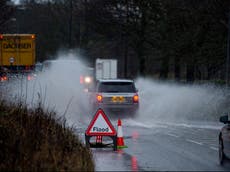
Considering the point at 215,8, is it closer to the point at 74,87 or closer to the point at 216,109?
the point at 216,109

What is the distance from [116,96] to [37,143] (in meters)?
17.1

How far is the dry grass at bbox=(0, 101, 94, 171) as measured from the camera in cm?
1227

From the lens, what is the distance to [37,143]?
13.2m

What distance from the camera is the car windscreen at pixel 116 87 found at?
30.5 m

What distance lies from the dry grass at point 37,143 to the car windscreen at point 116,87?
14460 millimetres

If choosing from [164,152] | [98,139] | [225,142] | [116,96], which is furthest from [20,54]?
[225,142]

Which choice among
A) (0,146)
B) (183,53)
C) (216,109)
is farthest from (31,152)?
(183,53)

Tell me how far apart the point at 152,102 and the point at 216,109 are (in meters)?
6.70

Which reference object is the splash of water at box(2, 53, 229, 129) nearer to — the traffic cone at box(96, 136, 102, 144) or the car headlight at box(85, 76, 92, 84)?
the car headlight at box(85, 76, 92, 84)

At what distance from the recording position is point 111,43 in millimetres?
65312

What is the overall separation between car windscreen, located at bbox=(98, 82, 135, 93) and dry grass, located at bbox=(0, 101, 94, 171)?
14.5 m

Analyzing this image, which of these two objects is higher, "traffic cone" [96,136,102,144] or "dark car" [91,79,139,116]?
"dark car" [91,79,139,116]

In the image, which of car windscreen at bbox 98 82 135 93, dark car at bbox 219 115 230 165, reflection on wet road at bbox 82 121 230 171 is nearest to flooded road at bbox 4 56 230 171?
reflection on wet road at bbox 82 121 230 171

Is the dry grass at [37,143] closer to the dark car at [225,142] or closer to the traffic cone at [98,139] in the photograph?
the dark car at [225,142]
